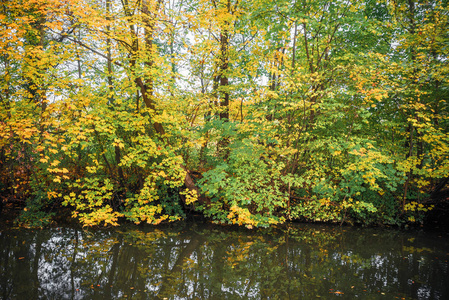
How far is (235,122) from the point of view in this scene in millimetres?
7512

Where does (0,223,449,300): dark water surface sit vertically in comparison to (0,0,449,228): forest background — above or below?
below

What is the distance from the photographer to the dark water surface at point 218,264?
12.7 feet

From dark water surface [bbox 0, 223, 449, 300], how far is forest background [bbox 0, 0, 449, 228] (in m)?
0.66

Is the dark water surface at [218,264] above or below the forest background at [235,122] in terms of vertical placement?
below

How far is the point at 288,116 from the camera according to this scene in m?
7.62

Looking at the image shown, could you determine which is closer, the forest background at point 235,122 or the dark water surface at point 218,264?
the dark water surface at point 218,264

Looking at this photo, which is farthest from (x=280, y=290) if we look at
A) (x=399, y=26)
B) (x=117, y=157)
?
(x=399, y=26)

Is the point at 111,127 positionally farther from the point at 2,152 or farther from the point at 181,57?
the point at 2,152

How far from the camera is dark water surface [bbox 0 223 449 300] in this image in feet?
12.7

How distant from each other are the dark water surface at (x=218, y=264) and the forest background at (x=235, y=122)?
660 mm

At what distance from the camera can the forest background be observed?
240 inches

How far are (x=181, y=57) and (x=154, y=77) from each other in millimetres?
1411

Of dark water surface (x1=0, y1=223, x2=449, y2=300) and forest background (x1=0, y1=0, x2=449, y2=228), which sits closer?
dark water surface (x1=0, y1=223, x2=449, y2=300)

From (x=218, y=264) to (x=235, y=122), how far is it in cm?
396
